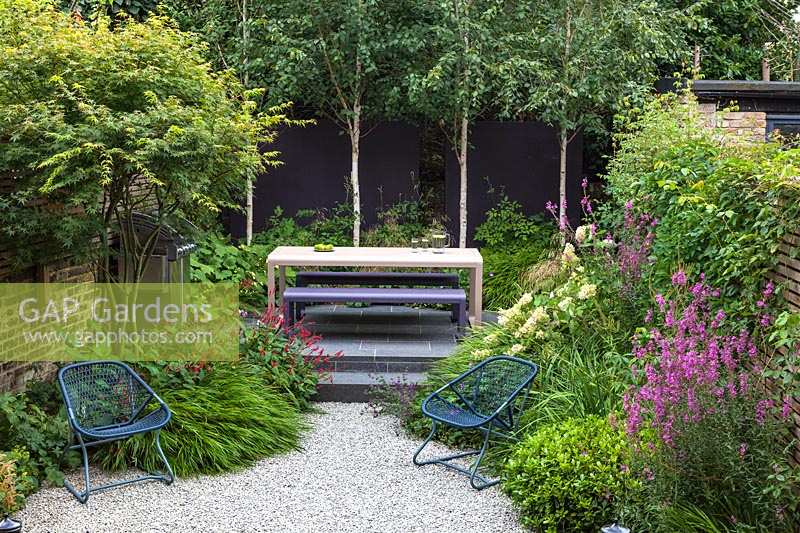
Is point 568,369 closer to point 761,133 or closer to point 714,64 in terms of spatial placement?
point 761,133

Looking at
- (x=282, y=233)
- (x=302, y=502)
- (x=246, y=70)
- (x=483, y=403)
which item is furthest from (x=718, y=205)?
(x=282, y=233)

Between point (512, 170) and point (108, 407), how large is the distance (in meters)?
8.05

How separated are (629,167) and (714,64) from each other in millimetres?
6748

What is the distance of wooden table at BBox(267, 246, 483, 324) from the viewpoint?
9547mm

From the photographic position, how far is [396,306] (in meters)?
11.5

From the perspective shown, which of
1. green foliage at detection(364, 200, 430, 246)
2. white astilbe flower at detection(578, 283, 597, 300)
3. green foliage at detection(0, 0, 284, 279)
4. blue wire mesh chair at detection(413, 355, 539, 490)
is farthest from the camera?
green foliage at detection(364, 200, 430, 246)

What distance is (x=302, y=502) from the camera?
5.89 metres

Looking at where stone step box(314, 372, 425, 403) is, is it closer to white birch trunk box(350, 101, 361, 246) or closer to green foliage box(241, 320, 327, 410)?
green foliage box(241, 320, 327, 410)

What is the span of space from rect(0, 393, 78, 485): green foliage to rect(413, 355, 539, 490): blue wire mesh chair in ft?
7.74

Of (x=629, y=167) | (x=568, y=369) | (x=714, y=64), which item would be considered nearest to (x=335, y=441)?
(x=568, y=369)

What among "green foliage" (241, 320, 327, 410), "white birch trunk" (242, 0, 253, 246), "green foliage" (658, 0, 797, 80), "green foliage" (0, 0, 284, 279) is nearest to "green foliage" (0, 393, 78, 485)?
"green foliage" (0, 0, 284, 279)

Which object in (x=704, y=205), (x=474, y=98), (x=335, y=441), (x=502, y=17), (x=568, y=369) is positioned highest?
(x=502, y=17)

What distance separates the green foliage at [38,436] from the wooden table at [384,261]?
3437 millimetres

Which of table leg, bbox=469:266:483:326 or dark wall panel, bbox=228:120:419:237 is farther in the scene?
dark wall panel, bbox=228:120:419:237
